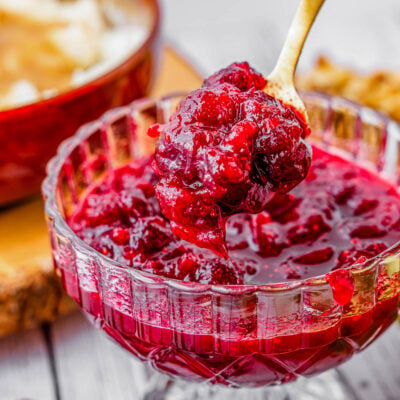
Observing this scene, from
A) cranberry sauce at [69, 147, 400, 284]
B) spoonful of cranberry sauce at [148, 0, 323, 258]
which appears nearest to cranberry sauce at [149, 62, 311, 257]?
spoonful of cranberry sauce at [148, 0, 323, 258]

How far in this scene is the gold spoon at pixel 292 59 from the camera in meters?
1.54

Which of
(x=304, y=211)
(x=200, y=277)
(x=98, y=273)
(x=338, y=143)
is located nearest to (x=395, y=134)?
(x=338, y=143)

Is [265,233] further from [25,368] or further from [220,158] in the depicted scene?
[25,368]

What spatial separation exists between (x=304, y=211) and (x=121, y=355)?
786 mm

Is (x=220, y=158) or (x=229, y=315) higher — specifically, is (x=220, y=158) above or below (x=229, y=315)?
above

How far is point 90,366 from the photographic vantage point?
2027 mm

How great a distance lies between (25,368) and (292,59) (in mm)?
1144

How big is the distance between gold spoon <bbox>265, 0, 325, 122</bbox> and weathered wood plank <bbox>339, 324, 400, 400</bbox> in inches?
32.6

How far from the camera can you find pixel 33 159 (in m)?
2.10

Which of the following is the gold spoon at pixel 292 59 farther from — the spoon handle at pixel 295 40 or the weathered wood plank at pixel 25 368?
the weathered wood plank at pixel 25 368

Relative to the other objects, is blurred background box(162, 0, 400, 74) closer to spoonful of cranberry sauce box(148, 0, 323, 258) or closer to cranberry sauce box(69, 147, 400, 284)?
cranberry sauce box(69, 147, 400, 284)

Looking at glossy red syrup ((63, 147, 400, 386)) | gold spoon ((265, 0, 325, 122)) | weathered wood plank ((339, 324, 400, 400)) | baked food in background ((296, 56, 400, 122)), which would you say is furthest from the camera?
baked food in background ((296, 56, 400, 122))

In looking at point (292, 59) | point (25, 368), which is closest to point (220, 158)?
point (292, 59)

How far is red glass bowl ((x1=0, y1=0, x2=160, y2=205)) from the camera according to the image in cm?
201
